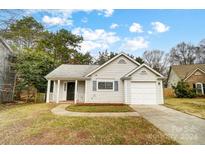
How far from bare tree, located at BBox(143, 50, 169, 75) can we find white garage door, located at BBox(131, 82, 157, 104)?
28861mm

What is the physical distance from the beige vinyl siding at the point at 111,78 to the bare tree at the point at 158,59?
28.1 meters

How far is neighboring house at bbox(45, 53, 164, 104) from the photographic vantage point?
1471 cm

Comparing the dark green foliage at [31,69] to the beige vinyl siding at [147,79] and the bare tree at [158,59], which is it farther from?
the bare tree at [158,59]

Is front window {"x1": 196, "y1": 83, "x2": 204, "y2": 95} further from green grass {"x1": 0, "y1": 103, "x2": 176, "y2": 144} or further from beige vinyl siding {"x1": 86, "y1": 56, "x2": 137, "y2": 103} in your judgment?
green grass {"x1": 0, "y1": 103, "x2": 176, "y2": 144}

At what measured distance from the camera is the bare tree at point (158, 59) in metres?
42.4

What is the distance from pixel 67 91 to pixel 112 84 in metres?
4.57

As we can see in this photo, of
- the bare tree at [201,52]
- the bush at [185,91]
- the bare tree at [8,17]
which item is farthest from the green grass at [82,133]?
the bare tree at [201,52]

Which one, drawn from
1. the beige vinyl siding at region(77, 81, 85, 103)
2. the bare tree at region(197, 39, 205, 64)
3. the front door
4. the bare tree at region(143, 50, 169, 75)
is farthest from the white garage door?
the bare tree at region(197, 39, 205, 64)

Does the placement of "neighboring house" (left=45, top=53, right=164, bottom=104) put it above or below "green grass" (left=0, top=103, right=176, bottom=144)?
above

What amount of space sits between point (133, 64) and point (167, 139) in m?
11.5

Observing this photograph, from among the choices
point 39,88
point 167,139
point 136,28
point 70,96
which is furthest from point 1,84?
point 167,139
